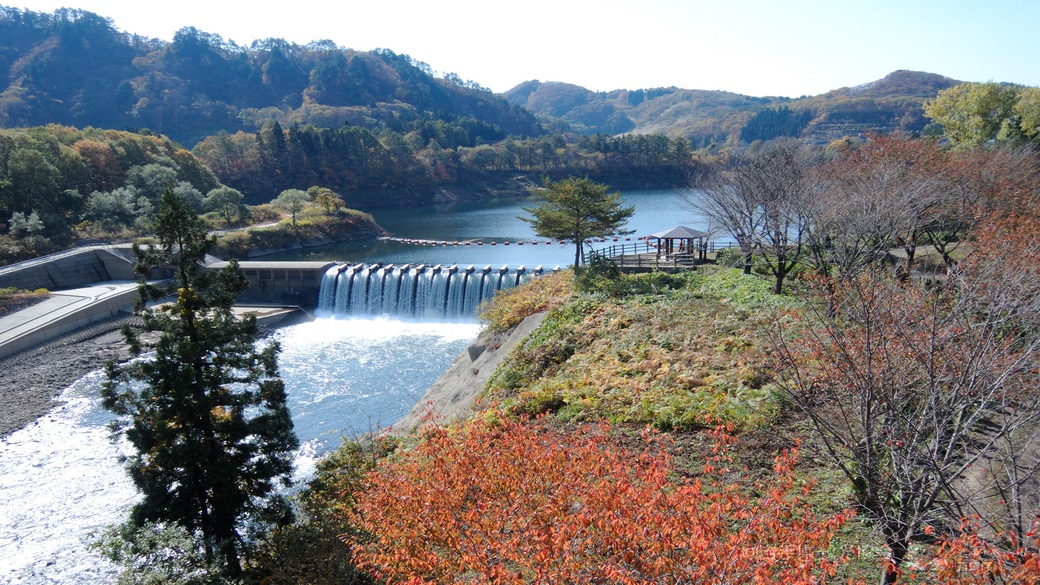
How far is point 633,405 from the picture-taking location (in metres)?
10.6

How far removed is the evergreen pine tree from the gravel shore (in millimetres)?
15674

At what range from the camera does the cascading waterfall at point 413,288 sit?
30.1 m

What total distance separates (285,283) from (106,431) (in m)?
16.0

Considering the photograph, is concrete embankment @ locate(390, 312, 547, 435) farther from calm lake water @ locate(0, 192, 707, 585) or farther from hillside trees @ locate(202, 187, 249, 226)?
hillside trees @ locate(202, 187, 249, 226)

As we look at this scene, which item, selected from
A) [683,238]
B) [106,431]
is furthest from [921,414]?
[106,431]

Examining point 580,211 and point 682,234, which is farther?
point 682,234

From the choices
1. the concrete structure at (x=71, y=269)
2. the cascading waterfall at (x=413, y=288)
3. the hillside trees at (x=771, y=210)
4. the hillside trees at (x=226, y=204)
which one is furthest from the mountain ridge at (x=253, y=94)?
the hillside trees at (x=771, y=210)

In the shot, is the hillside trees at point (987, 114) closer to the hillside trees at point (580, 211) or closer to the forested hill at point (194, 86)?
the hillside trees at point (580, 211)

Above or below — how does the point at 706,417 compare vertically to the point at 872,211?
below

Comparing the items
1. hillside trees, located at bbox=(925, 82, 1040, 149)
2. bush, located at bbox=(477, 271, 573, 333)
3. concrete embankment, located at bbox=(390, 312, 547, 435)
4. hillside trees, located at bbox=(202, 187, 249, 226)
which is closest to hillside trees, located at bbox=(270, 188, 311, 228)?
hillside trees, located at bbox=(202, 187, 249, 226)

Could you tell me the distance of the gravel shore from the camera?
70.7ft

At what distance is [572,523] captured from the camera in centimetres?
509

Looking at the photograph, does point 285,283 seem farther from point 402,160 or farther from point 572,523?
point 402,160

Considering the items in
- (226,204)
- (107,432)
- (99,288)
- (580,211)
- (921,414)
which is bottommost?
(107,432)
